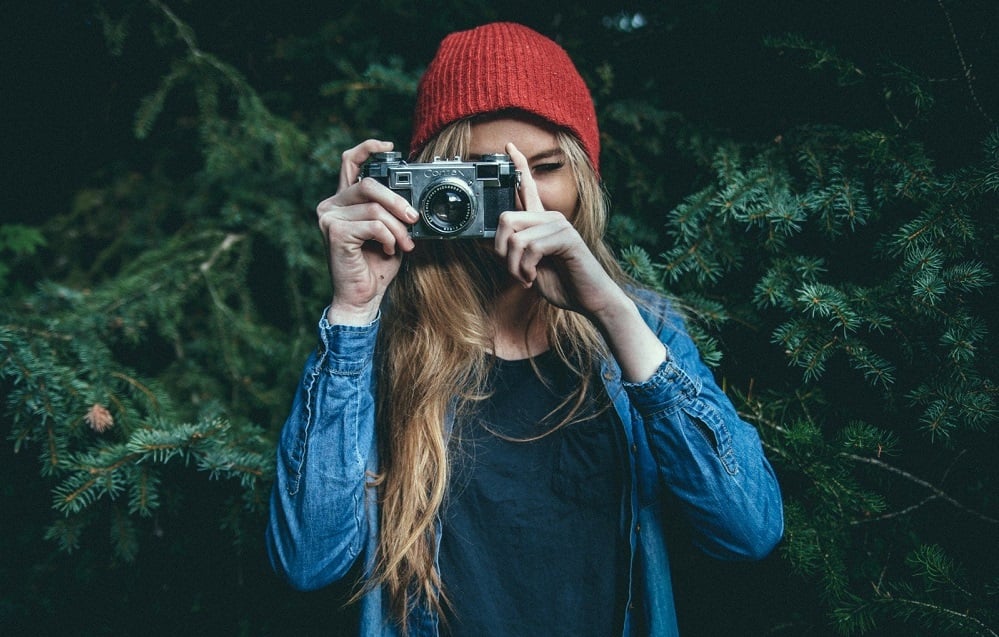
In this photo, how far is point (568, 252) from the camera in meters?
1.02

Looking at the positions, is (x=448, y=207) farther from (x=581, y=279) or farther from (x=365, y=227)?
(x=581, y=279)

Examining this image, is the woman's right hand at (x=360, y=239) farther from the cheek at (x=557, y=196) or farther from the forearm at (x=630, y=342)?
the forearm at (x=630, y=342)

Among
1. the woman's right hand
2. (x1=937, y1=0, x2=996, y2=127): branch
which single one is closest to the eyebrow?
the woman's right hand

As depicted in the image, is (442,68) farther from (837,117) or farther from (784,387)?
(784,387)

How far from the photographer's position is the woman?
1007 mm

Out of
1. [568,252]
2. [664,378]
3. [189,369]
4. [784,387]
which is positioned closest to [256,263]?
[189,369]

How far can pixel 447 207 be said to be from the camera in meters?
1.09

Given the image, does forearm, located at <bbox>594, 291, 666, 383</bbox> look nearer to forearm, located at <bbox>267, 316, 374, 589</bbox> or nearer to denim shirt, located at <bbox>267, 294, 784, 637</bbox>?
denim shirt, located at <bbox>267, 294, 784, 637</bbox>

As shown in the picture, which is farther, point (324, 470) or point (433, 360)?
point (433, 360)

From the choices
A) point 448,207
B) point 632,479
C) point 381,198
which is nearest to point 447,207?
point 448,207

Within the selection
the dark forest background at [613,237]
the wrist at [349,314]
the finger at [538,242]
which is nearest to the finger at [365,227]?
the wrist at [349,314]

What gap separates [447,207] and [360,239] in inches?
7.3

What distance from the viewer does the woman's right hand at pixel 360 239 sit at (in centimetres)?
107

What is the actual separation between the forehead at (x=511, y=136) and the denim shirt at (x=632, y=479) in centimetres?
48
